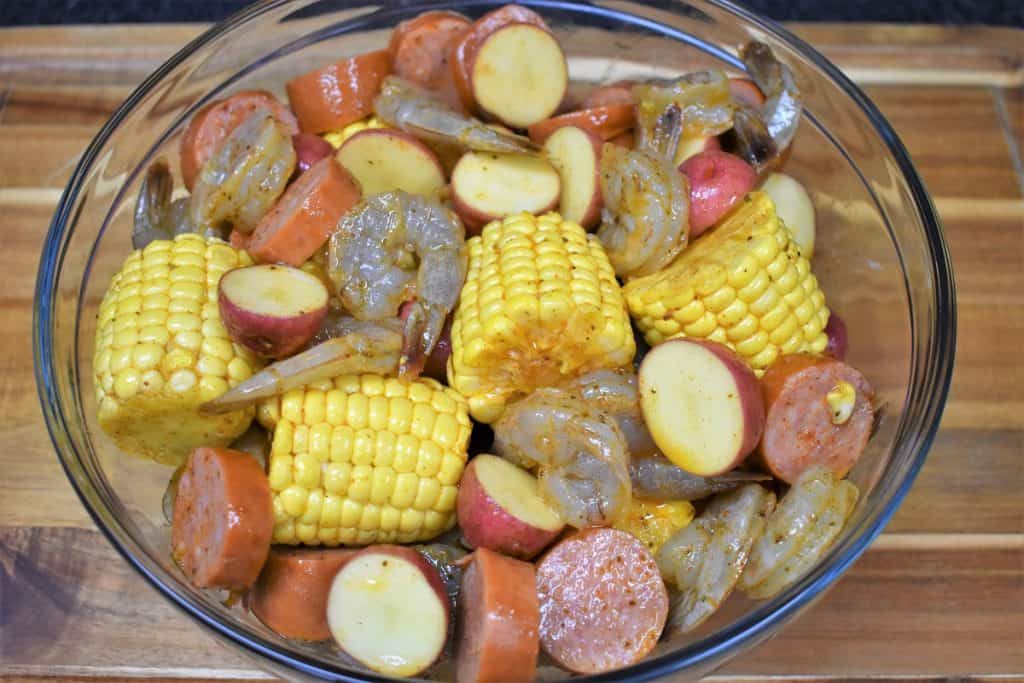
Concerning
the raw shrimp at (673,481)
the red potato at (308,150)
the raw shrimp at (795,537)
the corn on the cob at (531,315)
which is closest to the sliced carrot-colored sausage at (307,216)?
the red potato at (308,150)

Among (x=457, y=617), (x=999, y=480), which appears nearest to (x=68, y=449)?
(x=457, y=617)

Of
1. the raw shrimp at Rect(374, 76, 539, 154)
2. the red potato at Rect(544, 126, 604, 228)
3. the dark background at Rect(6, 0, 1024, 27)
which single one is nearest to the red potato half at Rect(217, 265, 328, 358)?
the raw shrimp at Rect(374, 76, 539, 154)

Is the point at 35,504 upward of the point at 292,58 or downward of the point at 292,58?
downward

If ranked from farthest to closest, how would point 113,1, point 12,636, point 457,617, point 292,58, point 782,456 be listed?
point 113,1 < point 292,58 < point 12,636 < point 782,456 < point 457,617

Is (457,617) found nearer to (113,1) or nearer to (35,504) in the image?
(35,504)

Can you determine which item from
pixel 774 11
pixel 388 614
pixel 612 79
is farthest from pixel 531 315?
pixel 774 11

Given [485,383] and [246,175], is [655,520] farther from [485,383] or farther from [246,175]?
[246,175]

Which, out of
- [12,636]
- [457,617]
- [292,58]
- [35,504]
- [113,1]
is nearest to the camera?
[457,617]
